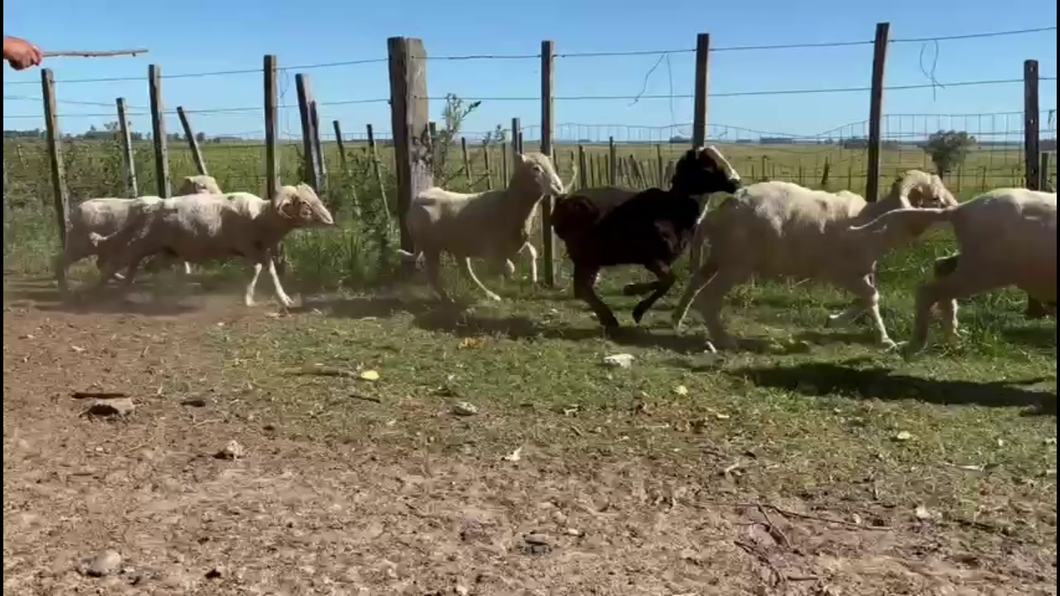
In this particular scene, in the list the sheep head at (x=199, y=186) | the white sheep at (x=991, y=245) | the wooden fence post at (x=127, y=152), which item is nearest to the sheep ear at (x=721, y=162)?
the white sheep at (x=991, y=245)

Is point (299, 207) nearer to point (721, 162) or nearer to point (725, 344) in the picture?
point (721, 162)

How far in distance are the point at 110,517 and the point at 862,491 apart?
3191mm

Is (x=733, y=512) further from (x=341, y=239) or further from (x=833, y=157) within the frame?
(x=833, y=157)

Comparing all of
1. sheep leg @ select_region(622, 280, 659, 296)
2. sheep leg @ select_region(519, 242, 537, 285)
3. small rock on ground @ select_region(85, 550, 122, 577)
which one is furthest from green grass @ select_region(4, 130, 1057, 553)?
small rock on ground @ select_region(85, 550, 122, 577)

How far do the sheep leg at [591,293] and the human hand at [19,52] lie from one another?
19.1 feet

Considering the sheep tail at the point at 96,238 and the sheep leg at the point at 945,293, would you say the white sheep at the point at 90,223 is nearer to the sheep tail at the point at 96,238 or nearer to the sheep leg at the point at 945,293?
the sheep tail at the point at 96,238

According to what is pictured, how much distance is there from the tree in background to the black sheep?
5.00 feet

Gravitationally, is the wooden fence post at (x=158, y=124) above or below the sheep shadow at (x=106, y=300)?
above

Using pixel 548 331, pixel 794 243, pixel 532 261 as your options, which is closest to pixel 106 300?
pixel 532 261

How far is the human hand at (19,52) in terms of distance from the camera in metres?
3.66

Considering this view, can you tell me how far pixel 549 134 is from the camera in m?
11.0

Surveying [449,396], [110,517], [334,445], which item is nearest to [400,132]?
[449,396]

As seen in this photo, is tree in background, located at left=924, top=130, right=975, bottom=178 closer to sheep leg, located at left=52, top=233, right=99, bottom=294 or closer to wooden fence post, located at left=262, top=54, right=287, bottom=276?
wooden fence post, located at left=262, top=54, right=287, bottom=276

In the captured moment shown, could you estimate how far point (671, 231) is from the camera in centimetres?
912
